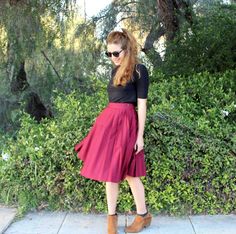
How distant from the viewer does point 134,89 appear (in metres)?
3.29

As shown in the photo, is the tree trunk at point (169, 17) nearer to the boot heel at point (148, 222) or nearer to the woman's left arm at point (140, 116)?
the woman's left arm at point (140, 116)

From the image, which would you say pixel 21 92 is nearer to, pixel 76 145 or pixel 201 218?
pixel 76 145

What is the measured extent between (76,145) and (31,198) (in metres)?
0.67

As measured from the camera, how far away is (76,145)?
3.88 meters

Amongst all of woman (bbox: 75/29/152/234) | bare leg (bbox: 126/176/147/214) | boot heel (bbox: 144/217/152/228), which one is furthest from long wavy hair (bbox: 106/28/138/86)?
boot heel (bbox: 144/217/152/228)

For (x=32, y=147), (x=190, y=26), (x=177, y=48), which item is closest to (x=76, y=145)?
(x=32, y=147)

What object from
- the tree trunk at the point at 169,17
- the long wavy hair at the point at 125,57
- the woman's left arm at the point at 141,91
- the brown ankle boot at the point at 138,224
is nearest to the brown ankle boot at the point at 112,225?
the brown ankle boot at the point at 138,224

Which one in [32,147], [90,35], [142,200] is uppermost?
[90,35]

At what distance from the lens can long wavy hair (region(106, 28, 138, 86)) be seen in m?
3.21

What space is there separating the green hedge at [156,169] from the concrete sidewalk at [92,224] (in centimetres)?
9

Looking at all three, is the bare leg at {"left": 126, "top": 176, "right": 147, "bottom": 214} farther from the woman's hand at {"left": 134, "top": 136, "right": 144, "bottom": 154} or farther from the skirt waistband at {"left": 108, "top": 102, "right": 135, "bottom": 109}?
the skirt waistband at {"left": 108, "top": 102, "right": 135, "bottom": 109}

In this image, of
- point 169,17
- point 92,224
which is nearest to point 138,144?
point 92,224

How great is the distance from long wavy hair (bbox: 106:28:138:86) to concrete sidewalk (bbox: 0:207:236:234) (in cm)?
126

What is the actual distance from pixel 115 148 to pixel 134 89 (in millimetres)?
474
